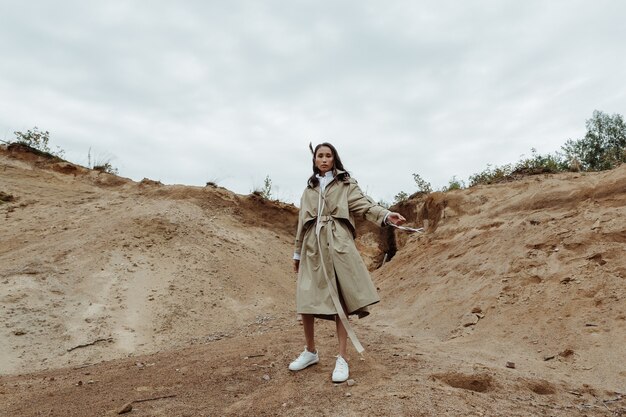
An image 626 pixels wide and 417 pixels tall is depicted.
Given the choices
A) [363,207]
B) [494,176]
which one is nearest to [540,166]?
[494,176]

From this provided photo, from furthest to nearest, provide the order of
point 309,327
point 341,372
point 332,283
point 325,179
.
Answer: point 325,179 < point 309,327 < point 332,283 < point 341,372

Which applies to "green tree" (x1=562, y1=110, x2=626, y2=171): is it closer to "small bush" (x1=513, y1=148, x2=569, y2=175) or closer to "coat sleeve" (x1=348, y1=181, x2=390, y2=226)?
"small bush" (x1=513, y1=148, x2=569, y2=175)

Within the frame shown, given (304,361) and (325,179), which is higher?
(325,179)

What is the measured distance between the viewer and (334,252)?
3334 millimetres

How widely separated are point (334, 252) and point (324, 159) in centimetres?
76

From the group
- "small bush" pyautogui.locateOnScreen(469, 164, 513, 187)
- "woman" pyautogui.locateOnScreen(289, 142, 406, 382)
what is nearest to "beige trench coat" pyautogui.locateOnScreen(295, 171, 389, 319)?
"woman" pyautogui.locateOnScreen(289, 142, 406, 382)

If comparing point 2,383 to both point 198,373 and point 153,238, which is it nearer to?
point 198,373

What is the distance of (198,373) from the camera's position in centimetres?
373

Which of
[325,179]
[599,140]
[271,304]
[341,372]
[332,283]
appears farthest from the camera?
[599,140]

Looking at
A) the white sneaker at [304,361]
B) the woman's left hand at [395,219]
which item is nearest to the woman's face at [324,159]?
the woman's left hand at [395,219]

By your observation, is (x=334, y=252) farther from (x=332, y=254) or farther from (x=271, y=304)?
(x=271, y=304)

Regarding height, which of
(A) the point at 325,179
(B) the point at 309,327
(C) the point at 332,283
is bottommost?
(B) the point at 309,327

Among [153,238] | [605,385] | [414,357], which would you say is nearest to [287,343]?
[414,357]

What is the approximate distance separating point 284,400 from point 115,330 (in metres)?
4.36
